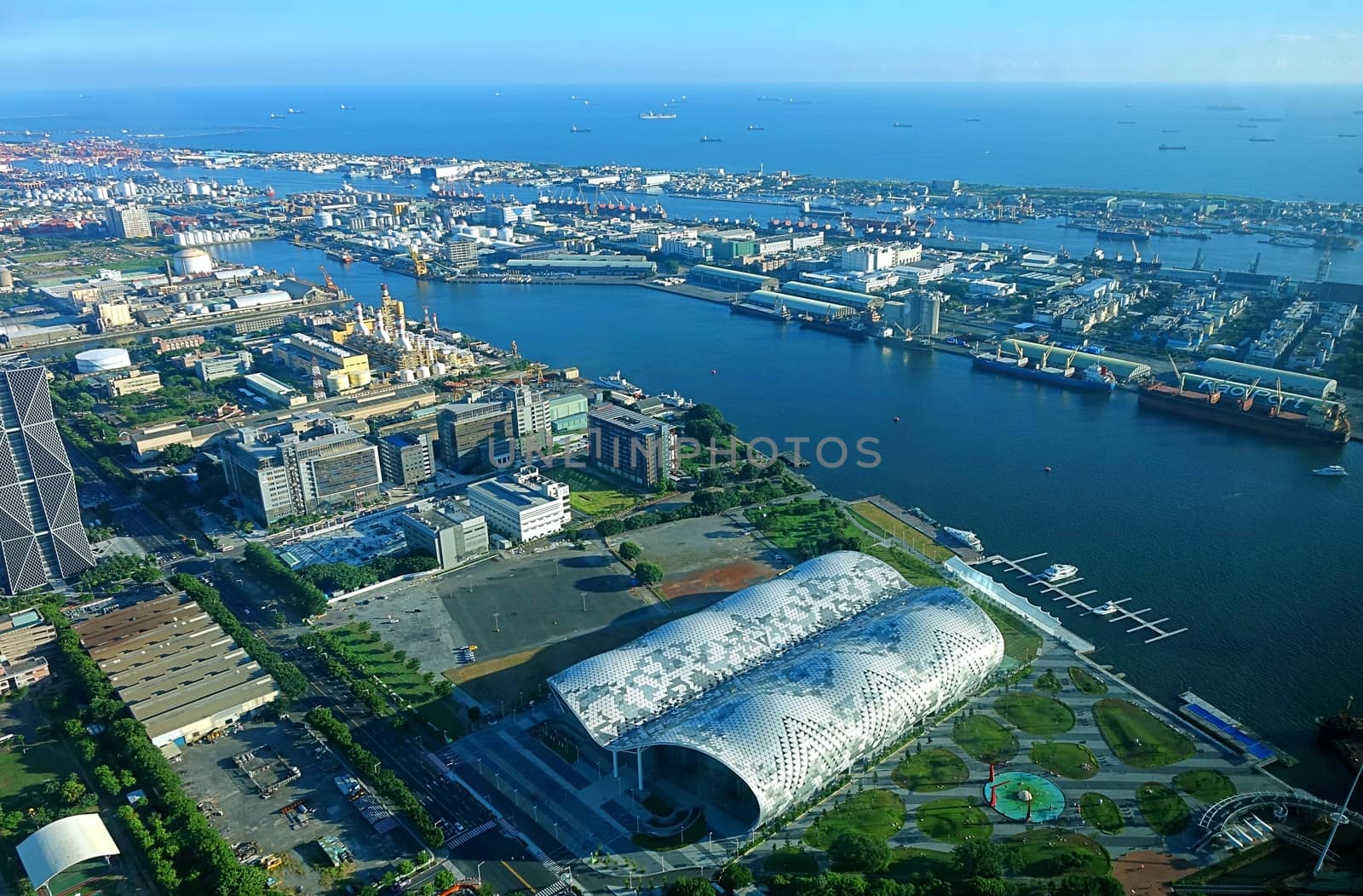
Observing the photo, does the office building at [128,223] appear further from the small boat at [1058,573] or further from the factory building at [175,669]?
the small boat at [1058,573]

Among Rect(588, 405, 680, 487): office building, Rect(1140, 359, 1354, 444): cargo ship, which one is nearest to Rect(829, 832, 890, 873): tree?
Rect(588, 405, 680, 487): office building

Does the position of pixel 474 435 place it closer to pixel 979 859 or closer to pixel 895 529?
pixel 895 529

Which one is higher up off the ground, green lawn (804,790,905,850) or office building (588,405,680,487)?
office building (588,405,680,487)

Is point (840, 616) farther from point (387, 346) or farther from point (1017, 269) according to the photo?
point (1017, 269)

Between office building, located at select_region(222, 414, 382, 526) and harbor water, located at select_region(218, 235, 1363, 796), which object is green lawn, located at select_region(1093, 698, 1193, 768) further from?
office building, located at select_region(222, 414, 382, 526)

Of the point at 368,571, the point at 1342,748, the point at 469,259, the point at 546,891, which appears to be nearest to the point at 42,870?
the point at 546,891
